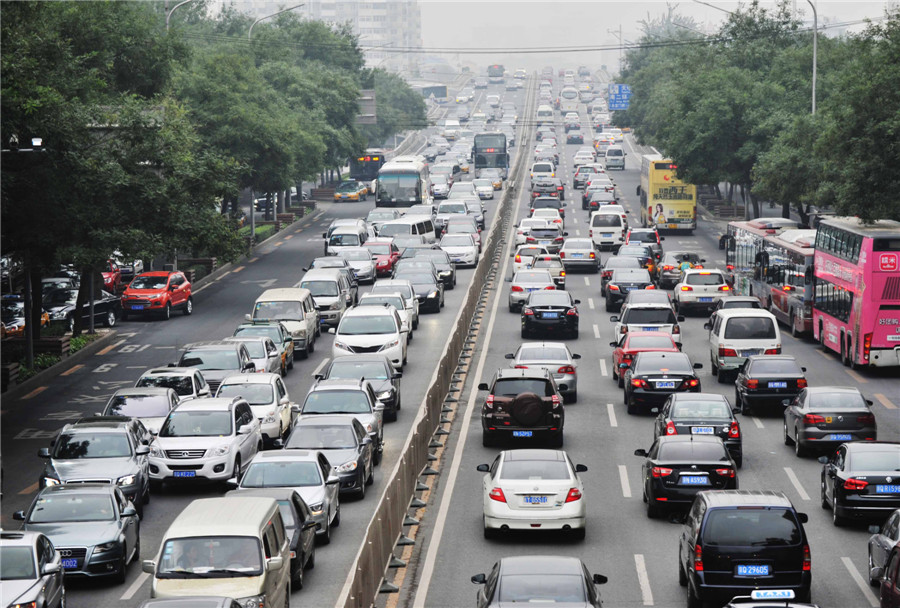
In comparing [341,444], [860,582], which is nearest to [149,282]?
[341,444]

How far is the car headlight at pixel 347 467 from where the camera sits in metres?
24.7

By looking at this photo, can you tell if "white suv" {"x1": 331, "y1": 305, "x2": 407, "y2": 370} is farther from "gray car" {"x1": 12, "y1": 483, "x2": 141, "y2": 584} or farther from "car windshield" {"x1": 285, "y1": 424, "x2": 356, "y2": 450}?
"gray car" {"x1": 12, "y1": 483, "x2": 141, "y2": 584}

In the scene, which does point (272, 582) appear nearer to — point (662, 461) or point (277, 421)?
point (662, 461)

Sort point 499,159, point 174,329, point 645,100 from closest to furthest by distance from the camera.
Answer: point 174,329 < point 499,159 < point 645,100

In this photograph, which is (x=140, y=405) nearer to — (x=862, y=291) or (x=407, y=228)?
(x=862, y=291)

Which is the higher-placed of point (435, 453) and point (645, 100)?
point (645, 100)

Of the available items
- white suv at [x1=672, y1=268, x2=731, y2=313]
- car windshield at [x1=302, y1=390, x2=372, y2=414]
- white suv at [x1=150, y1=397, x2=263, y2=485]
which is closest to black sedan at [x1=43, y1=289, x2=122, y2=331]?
white suv at [x1=672, y1=268, x2=731, y2=313]

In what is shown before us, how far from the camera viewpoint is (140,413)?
2905 cm

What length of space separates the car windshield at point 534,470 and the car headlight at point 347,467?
376cm

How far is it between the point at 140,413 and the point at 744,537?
1517cm

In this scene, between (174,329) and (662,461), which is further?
(174,329)

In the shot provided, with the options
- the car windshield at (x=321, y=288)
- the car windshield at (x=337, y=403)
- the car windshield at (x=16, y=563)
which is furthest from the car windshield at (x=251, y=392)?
the car windshield at (x=321, y=288)

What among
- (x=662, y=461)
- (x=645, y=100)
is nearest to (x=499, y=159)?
(x=645, y=100)

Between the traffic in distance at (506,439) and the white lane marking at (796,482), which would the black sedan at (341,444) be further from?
the white lane marking at (796,482)
